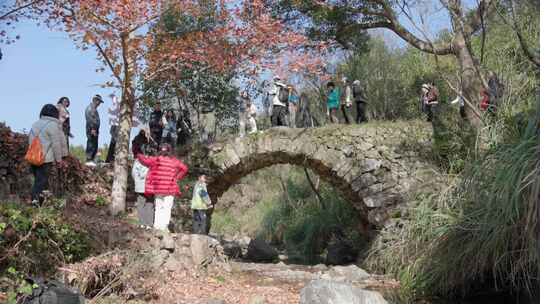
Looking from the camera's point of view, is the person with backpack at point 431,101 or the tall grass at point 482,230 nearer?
the tall grass at point 482,230

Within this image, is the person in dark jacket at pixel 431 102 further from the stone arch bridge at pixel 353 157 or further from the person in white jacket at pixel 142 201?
the person in white jacket at pixel 142 201

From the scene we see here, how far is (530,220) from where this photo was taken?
232 inches

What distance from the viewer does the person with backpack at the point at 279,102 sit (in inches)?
484

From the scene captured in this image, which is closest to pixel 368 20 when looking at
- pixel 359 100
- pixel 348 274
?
pixel 359 100

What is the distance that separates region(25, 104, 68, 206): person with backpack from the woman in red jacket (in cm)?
157

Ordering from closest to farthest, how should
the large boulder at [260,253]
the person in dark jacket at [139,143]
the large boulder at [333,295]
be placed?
the large boulder at [333,295] → the person in dark jacket at [139,143] → the large boulder at [260,253]

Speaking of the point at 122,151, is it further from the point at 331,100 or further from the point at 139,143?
the point at 331,100

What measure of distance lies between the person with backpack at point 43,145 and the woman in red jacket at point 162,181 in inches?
61.9

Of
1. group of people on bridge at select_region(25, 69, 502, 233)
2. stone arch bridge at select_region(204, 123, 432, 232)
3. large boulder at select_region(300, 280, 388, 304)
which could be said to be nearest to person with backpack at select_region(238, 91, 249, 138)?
group of people on bridge at select_region(25, 69, 502, 233)

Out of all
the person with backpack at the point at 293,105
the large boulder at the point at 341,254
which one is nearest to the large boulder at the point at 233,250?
the large boulder at the point at 341,254

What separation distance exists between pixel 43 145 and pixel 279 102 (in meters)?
6.64

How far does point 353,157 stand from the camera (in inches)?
468

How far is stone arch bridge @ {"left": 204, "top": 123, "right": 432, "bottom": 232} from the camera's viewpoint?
11.6m

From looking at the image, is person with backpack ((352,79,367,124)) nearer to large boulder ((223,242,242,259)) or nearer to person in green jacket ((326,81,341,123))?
person in green jacket ((326,81,341,123))
